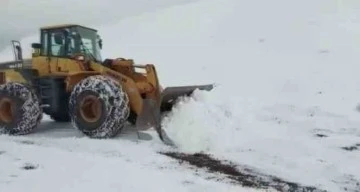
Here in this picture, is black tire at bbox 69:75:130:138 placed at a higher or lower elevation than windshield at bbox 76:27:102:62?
lower

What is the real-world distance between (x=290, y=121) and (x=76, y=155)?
5.98 meters

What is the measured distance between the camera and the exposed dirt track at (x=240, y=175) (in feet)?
22.2

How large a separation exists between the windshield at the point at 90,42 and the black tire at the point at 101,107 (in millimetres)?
1155

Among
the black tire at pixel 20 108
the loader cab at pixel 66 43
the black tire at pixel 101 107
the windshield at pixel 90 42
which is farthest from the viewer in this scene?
the windshield at pixel 90 42

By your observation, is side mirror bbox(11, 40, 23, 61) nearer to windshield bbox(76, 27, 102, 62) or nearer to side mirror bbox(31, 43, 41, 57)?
side mirror bbox(31, 43, 41, 57)

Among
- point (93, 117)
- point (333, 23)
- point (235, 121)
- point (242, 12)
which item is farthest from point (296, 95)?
point (242, 12)

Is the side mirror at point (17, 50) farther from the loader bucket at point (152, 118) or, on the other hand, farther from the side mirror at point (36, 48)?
the loader bucket at point (152, 118)

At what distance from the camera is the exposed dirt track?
6.77 metres

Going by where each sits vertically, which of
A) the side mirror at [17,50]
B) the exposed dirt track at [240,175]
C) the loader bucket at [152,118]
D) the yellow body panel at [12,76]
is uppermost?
the side mirror at [17,50]

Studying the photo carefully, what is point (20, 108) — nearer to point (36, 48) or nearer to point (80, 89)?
point (36, 48)

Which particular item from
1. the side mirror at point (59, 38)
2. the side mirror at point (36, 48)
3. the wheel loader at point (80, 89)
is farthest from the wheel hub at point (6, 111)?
the side mirror at point (59, 38)

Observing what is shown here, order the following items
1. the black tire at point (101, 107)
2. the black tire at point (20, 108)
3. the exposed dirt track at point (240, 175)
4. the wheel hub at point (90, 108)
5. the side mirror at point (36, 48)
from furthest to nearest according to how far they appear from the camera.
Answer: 1. the side mirror at point (36, 48)
2. the black tire at point (20, 108)
3. the wheel hub at point (90, 108)
4. the black tire at point (101, 107)
5. the exposed dirt track at point (240, 175)

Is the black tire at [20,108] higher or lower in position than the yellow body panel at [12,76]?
lower

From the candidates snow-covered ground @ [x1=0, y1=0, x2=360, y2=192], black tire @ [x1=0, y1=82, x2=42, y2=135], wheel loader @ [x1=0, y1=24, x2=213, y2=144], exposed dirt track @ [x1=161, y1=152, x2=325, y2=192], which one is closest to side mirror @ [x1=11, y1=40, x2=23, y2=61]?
wheel loader @ [x1=0, y1=24, x2=213, y2=144]
